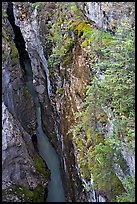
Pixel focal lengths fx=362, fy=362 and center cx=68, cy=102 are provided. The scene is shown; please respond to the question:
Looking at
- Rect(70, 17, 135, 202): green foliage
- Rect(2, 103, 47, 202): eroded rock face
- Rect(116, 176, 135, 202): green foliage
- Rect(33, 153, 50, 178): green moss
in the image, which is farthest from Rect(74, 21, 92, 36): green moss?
Rect(116, 176, 135, 202): green foliage

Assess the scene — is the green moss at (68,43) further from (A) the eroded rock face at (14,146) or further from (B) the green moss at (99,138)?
(B) the green moss at (99,138)

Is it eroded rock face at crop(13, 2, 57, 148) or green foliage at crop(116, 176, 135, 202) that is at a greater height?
eroded rock face at crop(13, 2, 57, 148)

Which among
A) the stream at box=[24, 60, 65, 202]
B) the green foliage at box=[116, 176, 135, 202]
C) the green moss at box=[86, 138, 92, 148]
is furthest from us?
the stream at box=[24, 60, 65, 202]

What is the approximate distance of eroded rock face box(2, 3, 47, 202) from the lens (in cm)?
1827

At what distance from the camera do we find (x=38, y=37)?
86.2 feet

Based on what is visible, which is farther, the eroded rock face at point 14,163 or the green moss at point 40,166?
the green moss at point 40,166

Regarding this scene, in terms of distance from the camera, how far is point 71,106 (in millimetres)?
19375

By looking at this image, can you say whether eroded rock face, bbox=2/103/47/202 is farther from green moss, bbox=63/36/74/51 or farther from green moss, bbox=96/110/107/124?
green moss, bbox=96/110/107/124

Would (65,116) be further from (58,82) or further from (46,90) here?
(46,90)

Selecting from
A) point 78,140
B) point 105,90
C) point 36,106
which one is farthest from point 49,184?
point 105,90

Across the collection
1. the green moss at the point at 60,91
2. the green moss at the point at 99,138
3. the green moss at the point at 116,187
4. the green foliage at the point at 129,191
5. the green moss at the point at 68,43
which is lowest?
the green foliage at the point at 129,191

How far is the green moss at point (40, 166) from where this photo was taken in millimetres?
20562

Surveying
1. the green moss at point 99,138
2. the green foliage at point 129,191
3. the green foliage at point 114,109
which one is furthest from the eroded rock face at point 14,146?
the green foliage at point 129,191

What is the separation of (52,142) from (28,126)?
190 cm
